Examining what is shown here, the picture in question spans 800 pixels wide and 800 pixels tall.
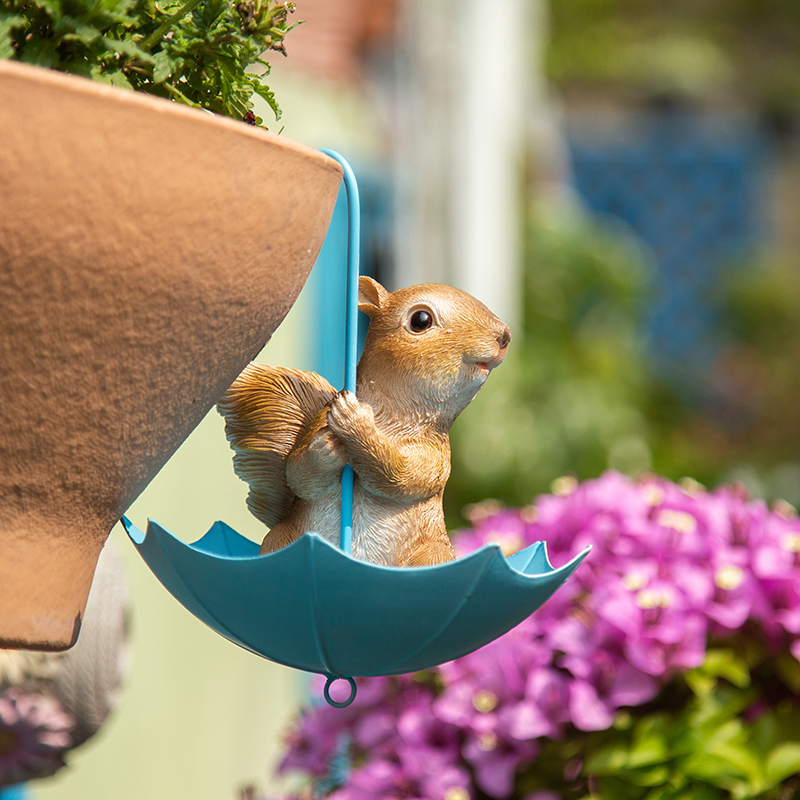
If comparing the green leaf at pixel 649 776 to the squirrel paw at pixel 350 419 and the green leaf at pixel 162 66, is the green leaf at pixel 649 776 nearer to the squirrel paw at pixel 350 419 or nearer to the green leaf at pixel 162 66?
the squirrel paw at pixel 350 419

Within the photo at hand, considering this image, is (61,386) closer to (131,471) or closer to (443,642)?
(131,471)

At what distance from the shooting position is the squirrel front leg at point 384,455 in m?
0.71

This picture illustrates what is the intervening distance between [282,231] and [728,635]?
0.90 meters

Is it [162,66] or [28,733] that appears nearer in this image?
[162,66]

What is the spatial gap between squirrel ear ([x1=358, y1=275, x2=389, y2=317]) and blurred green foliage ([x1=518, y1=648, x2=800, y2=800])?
2.36ft

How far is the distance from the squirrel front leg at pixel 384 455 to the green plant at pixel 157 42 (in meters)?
0.24

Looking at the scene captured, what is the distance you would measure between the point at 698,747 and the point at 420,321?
29.3 inches

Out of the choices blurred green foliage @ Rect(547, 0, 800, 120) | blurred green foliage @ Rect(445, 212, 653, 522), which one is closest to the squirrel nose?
blurred green foliage @ Rect(445, 212, 653, 522)

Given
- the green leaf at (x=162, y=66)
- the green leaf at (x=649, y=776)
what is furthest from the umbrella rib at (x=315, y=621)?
the green leaf at (x=649, y=776)

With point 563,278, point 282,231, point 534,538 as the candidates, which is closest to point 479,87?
point 563,278

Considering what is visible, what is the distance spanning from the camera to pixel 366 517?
0.74 meters

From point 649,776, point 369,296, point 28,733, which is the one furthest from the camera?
point 649,776

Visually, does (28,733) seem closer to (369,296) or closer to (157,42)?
(369,296)

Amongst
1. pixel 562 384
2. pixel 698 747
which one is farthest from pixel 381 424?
pixel 562 384
